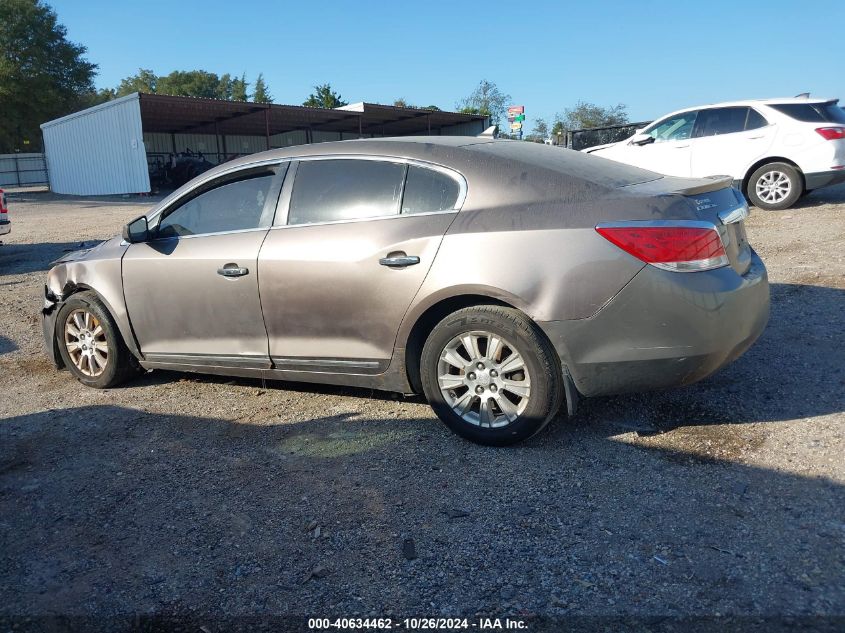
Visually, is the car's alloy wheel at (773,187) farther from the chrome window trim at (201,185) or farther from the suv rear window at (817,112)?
the chrome window trim at (201,185)

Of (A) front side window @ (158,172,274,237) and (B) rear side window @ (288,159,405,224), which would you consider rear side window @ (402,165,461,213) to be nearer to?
(B) rear side window @ (288,159,405,224)

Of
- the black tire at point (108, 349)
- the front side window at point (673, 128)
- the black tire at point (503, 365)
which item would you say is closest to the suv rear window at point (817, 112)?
the front side window at point (673, 128)

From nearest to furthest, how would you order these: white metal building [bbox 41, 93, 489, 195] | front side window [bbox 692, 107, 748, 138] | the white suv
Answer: the white suv → front side window [bbox 692, 107, 748, 138] → white metal building [bbox 41, 93, 489, 195]

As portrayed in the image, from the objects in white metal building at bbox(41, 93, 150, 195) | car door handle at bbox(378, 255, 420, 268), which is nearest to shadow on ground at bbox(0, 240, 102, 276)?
car door handle at bbox(378, 255, 420, 268)

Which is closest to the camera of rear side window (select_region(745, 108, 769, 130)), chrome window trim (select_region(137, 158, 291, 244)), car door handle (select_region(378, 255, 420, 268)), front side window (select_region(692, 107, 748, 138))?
car door handle (select_region(378, 255, 420, 268))

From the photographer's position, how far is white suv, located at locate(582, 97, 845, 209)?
10172 mm

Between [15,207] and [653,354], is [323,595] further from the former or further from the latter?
[15,207]

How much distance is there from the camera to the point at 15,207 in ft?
85.7

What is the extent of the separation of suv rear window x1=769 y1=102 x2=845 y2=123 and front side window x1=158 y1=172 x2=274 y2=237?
9243 mm

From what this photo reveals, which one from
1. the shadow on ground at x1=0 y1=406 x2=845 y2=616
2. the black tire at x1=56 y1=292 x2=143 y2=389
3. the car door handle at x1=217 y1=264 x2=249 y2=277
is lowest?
the shadow on ground at x1=0 y1=406 x2=845 y2=616

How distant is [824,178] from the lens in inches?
403

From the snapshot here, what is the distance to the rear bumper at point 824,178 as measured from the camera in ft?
33.2

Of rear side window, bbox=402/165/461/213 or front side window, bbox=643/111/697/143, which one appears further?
front side window, bbox=643/111/697/143

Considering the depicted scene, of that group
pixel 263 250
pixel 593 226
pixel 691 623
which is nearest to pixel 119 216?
pixel 263 250
